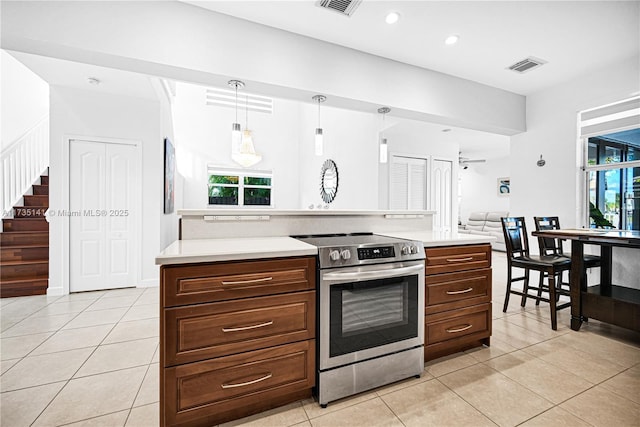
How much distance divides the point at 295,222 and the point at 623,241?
2.60 m

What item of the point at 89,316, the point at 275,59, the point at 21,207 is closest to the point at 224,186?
the point at 21,207

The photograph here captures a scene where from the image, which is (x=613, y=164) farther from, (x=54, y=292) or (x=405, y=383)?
(x=54, y=292)

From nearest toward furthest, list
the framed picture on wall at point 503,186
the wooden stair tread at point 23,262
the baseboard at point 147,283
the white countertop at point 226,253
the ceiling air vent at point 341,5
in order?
1. the white countertop at point 226,253
2. the ceiling air vent at point 341,5
3. the wooden stair tread at point 23,262
4. the baseboard at point 147,283
5. the framed picture on wall at point 503,186

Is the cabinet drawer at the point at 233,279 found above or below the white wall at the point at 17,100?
below

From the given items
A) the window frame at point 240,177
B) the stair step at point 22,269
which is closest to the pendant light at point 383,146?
the stair step at point 22,269

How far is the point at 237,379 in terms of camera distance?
5.06ft

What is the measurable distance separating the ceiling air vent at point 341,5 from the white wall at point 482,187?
7.65 meters

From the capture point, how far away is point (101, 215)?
159 inches

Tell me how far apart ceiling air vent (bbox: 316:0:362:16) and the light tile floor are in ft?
9.08

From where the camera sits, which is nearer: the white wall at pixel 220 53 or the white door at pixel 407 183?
the white wall at pixel 220 53

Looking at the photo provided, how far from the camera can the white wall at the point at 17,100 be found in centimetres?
450

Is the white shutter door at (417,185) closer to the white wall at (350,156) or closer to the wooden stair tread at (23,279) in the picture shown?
the white wall at (350,156)

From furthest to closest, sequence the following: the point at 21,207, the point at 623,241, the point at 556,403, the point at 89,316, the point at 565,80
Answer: the point at 21,207 < the point at 565,80 < the point at 89,316 < the point at 623,241 < the point at 556,403

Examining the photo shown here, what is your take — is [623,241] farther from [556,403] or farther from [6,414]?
[6,414]
